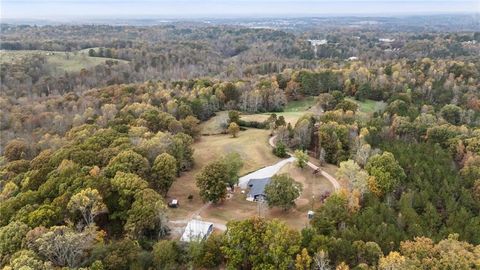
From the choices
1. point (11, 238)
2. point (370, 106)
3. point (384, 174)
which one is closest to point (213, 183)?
point (384, 174)

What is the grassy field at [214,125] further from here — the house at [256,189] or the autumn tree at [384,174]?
the autumn tree at [384,174]

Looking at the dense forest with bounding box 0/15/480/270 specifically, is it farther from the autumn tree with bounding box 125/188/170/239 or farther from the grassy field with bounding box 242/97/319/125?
the grassy field with bounding box 242/97/319/125

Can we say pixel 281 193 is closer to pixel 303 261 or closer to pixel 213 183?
pixel 213 183

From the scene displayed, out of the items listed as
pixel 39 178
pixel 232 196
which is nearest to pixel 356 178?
pixel 232 196

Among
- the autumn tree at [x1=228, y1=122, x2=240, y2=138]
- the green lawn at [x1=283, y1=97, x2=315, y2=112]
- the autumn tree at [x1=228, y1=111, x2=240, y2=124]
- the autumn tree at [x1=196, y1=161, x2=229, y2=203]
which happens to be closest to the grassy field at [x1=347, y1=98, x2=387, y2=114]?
the green lawn at [x1=283, y1=97, x2=315, y2=112]

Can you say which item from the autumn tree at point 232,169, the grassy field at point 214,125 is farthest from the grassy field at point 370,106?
the autumn tree at point 232,169
